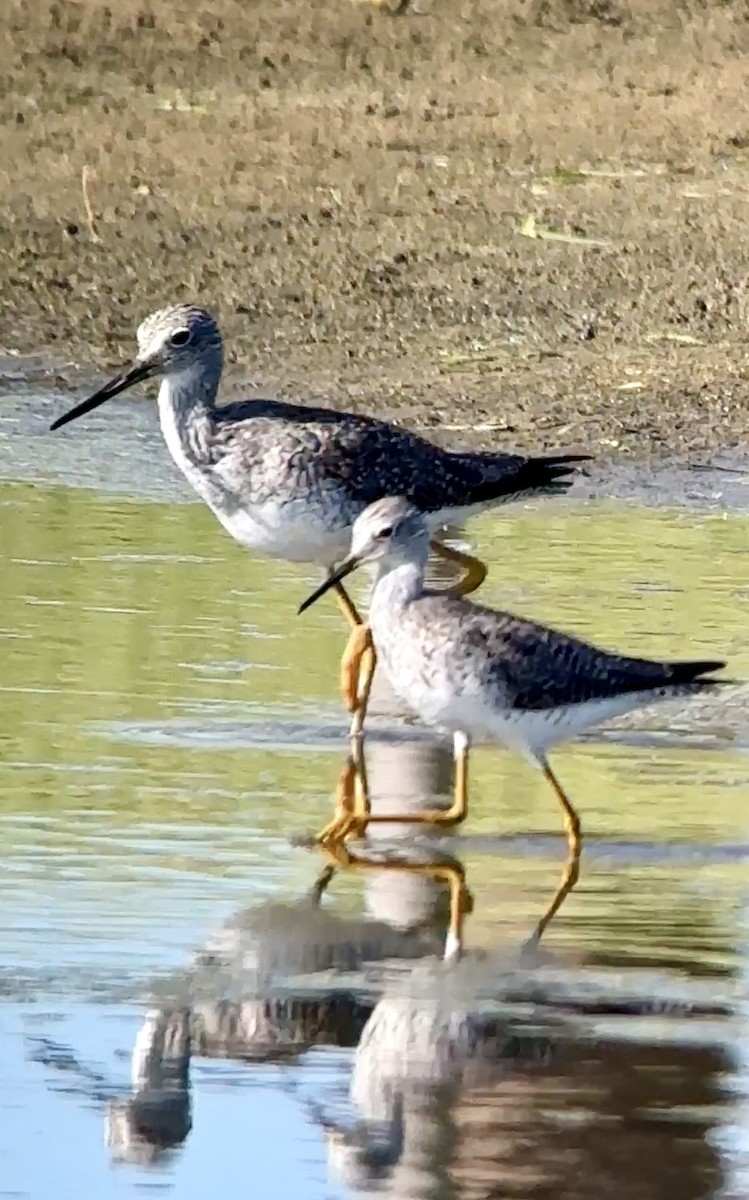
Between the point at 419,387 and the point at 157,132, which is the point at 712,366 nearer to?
the point at 419,387

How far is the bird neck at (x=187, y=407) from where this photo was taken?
9.26 meters

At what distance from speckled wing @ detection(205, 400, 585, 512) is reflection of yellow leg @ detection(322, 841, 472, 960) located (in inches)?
71.7

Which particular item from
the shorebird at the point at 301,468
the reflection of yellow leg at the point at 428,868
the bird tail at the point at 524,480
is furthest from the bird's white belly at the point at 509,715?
the bird tail at the point at 524,480

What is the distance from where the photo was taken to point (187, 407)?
934 cm

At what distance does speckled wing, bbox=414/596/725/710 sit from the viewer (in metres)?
7.49

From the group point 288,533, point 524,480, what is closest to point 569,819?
point 288,533

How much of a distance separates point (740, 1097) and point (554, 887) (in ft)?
4.79

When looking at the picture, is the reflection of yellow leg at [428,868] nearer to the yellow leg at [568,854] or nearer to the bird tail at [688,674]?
the yellow leg at [568,854]

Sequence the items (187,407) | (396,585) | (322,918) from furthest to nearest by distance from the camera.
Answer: (187,407)
(396,585)
(322,918)

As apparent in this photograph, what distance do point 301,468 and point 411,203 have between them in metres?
5.63

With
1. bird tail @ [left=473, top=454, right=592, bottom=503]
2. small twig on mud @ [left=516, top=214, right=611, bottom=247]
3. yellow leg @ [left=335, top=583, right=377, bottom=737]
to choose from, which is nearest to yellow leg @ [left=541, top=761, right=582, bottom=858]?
yellow leg @ [left=335, top=583, right=377, bottom=737]

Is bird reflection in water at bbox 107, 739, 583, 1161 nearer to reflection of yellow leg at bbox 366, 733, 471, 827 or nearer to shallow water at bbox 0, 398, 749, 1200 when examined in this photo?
shallow water at bbox 0, 398, 749, 1200

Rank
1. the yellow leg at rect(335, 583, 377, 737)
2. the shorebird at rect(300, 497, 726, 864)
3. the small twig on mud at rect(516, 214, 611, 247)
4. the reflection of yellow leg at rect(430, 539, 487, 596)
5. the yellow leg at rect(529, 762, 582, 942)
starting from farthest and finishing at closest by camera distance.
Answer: the small twig on mud at rect(516, 214, 611, 247), the reflection of yellow leg at rect(430, 539, 487, 596), the yellow leg at rect(335, 583, 377, 737), the shorebird at rect(300, 497, 726, 864), the yellow leg at rect(529, 762, 582, 942)

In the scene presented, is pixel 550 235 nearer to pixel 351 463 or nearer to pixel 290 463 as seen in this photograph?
pixel 351 463
